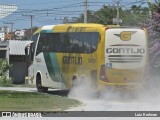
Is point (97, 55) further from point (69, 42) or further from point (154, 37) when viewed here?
point (154, 37)

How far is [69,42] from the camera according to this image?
71.8ft

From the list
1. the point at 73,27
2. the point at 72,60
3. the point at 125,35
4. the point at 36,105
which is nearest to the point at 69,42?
the point at 73,27

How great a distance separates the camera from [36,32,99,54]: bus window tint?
66.4 feet

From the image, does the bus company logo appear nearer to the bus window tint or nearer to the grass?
the bus window tint

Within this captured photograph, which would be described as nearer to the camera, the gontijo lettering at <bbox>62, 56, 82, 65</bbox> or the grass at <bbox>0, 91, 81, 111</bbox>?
the grass at <bbox>0, 91, 81, 111</bbox>

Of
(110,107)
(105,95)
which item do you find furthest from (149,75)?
(110,107)

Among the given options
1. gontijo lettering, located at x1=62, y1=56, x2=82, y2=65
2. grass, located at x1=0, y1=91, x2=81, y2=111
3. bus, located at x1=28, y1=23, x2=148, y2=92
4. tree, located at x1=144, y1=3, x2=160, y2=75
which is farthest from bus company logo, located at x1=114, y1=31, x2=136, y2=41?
grass, located at x1=0, y1=91, x2=81, y2=111

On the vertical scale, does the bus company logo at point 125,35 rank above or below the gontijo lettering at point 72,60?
above

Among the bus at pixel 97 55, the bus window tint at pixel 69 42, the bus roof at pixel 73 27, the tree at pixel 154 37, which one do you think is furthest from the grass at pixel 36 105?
the tree at pixel 154 37

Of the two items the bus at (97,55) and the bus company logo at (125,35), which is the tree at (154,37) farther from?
the bus company logo at (125,35)

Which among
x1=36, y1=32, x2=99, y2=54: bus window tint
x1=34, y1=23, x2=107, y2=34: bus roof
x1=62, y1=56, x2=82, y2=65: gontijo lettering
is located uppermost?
x1=34, y1=23, x2=107, y2=34: bus roof

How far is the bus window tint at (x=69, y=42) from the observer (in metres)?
20.2

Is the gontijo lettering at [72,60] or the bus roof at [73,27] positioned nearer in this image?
the bus roof at [73,27]

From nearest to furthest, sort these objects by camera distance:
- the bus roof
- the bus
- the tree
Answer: the bus < the bus roof < the tree
